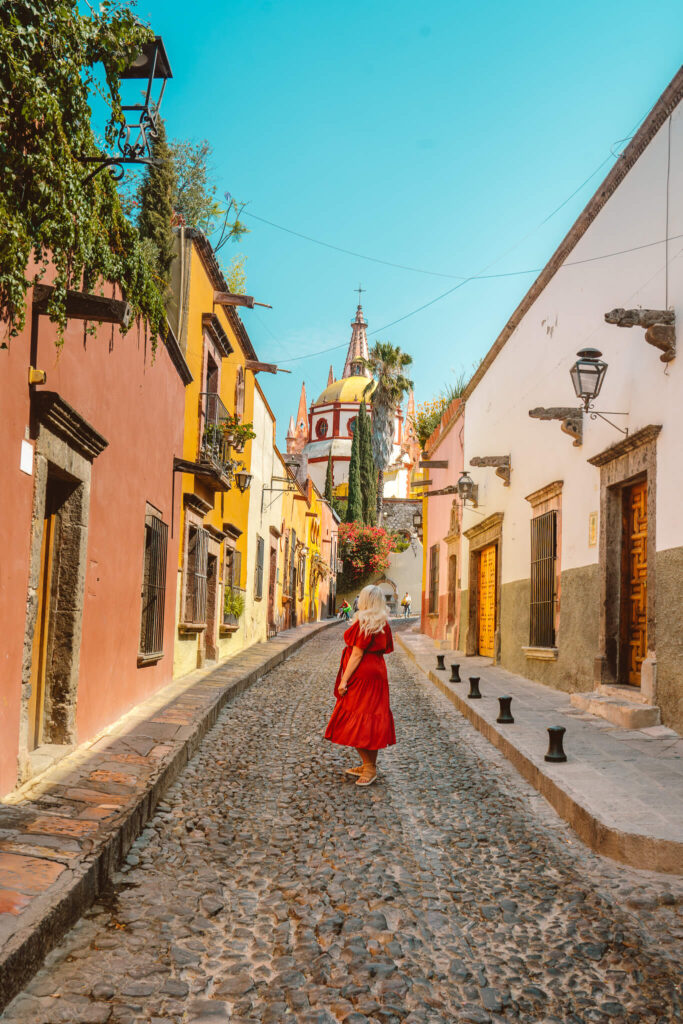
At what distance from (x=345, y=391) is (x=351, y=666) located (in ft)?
209

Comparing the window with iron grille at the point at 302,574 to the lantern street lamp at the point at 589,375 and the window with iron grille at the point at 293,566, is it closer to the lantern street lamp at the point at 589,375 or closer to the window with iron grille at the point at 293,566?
the window with iron grille at the point at 293,566

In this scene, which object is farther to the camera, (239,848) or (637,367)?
(637,367)

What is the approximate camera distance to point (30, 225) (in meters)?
4.33

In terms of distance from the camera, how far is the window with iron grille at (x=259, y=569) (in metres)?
17.8

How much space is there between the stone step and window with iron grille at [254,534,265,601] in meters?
9.72

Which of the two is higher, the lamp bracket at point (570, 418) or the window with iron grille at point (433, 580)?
the lamp bracket at point (570, 418)

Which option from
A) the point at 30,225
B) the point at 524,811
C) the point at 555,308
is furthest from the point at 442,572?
the point at 30,225

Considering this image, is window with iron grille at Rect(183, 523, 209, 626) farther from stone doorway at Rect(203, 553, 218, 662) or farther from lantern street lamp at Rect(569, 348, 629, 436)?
lantern street lamp at Rect(569, 348, 629, 436)

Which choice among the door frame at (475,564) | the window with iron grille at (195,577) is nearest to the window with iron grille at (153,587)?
the window with iron grille at (195,577)

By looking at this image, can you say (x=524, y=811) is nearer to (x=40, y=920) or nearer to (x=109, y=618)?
(x=40, y=920)

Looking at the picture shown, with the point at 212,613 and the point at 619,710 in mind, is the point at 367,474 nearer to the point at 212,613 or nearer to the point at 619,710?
the point at 212,613

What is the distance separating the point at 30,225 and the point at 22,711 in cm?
258

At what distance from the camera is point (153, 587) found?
873 centimetres

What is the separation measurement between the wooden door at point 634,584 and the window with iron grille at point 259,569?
1001 centimetres
